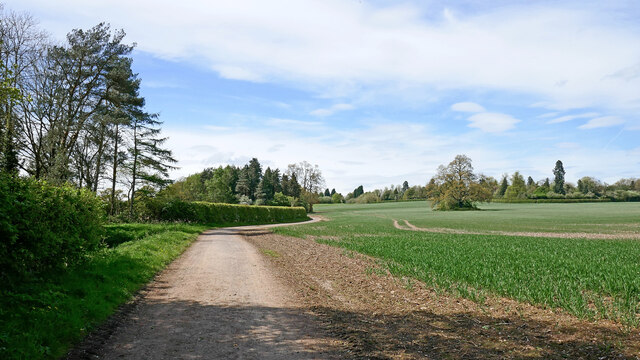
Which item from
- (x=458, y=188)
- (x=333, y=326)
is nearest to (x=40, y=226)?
(x=333, y=326)

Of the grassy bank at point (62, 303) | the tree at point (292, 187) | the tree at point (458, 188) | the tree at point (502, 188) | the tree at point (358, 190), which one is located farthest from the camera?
the tree at point (358, 190)

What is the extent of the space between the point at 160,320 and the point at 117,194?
32483mm

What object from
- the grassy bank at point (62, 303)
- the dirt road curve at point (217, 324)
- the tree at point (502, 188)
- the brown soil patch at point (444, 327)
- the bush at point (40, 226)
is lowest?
the brown soil patch at point (444, 327)

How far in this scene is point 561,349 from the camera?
5.75 metres

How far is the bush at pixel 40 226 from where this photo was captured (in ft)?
21.9

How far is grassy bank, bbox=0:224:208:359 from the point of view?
5223 millimetres

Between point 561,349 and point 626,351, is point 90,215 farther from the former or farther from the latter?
point 626,351

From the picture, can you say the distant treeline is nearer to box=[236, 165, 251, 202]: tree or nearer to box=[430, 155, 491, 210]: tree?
box=[430, 155, 491, 210]: tree

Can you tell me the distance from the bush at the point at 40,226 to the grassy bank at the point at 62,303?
0.42 meters

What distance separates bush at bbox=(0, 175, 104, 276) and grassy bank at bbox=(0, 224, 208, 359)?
42 cm

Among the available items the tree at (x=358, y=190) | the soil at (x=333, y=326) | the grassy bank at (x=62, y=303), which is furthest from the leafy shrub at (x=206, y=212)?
the tree at (x=358, y=190)

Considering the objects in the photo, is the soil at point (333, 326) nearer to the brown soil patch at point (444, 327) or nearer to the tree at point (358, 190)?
the brown soil patch at point (444, 327)

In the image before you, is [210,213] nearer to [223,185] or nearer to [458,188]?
[223,185]

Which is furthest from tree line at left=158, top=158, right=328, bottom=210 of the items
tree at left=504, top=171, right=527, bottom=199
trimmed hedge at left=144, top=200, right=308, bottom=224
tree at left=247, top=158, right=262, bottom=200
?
tree at left=504, top=171, right=527, bottom=199
